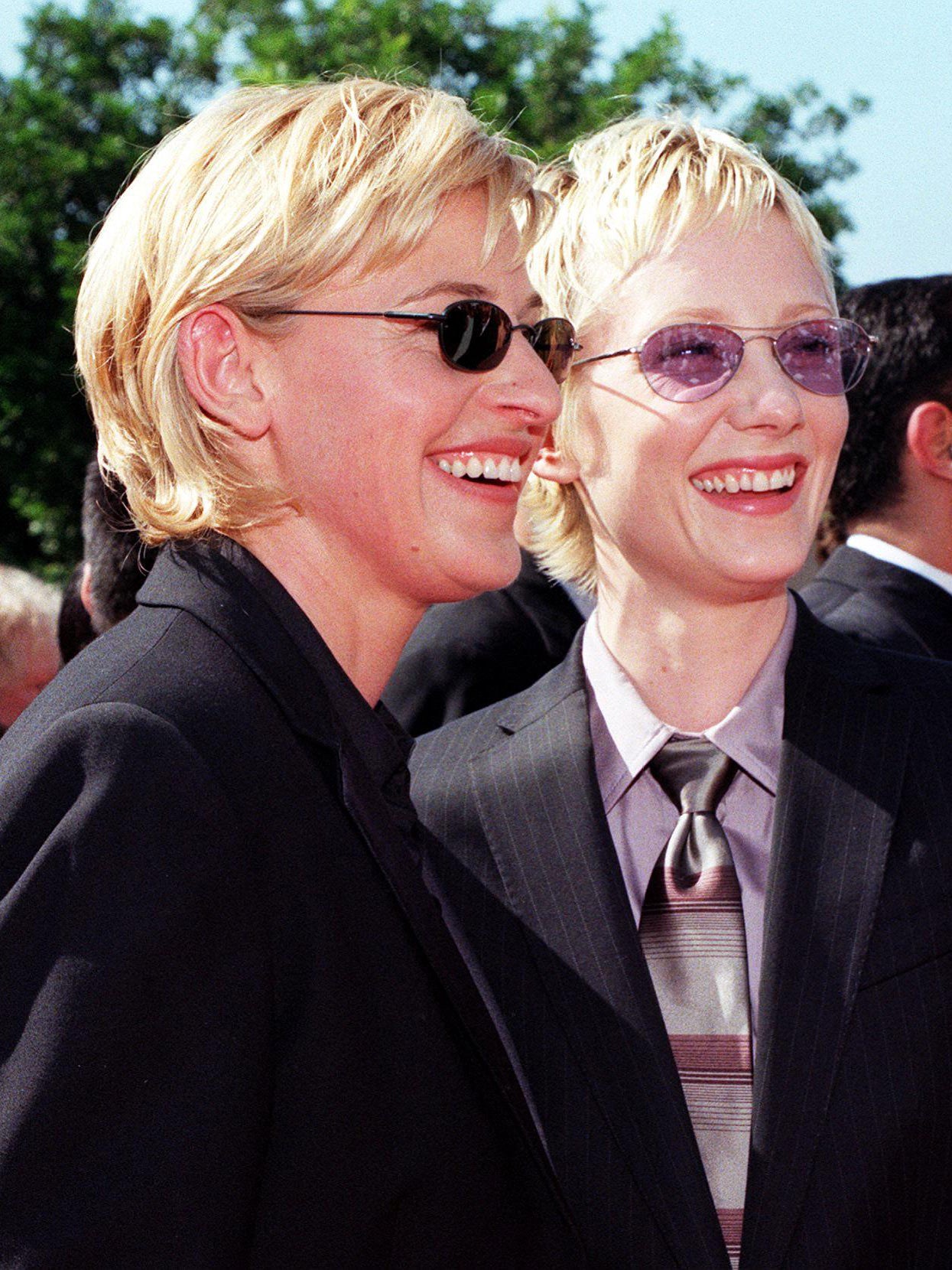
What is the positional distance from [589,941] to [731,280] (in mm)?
1074

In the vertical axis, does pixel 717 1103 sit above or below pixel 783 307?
below

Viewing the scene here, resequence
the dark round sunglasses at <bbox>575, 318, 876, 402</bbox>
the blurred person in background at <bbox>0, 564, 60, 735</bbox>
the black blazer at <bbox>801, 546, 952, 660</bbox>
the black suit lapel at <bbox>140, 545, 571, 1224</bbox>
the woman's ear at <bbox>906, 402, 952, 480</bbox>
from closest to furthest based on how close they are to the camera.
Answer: the black suit lapel at <bbox>140, 545, 571, 1224</bbox> < the dark round sunglasses at <bbox>575, 318, 876, 402</bbox> < the black blazer at <bbox>801, 546, 952, 660</bbox> < the woman's ear at <bbox>906, 402, 952, 480</bbox> < the blurred person in background at <bbox>0, 564, 60, 735</bbox>

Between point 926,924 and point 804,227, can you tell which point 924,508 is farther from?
point 926,924

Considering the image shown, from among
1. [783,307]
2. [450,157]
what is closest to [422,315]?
[450,157]

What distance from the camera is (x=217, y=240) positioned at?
193 cm

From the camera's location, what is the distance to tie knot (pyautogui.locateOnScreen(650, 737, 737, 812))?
7.68 ft

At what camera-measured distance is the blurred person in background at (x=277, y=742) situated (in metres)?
1.45

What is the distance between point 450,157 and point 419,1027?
1.10 m

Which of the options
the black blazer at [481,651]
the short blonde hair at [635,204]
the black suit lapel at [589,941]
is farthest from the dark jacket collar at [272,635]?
the black blazer at [481,651]

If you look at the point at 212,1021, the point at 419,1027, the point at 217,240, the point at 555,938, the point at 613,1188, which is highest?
the point at 217,240

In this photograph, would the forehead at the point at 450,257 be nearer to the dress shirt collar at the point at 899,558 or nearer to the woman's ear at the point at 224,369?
the woman's ear at the point at 224,369

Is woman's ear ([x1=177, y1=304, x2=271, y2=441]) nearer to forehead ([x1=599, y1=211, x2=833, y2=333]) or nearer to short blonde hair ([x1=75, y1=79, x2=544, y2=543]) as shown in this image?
short blonde hair ([x1=75, y1=79, x2=544, y2=543])

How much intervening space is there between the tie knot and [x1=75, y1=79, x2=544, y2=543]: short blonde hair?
2.65 feet

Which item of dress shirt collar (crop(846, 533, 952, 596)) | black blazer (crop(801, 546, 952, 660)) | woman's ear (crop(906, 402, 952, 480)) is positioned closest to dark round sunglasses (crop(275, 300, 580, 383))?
black blazer (crop(801, 546, 952, 660))
